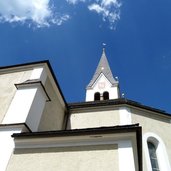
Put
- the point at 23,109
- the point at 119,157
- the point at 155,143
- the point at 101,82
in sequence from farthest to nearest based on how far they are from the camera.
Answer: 1. the point at 101,82
2. the point at 155,143
3. the point at 23,109
4. the point at 119,157

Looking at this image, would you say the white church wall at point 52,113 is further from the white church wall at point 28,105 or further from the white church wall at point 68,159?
the white church wall at point 68,159

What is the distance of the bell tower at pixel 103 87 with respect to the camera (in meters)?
26.3

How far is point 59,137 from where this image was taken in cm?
606

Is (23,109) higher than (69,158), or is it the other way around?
(23,109)

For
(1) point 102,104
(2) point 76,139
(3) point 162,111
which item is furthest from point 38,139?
(3) point 162,111

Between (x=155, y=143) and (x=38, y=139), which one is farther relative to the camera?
(x=155, y=143)

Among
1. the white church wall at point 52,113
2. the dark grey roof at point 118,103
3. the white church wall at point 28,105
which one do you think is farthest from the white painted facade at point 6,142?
the dark grey roof at point 118,103

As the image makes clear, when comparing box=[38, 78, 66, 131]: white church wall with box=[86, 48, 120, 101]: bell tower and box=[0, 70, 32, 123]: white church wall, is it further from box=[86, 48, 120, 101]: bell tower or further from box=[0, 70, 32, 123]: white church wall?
box=[86, 48, 120, 101]: bell tower

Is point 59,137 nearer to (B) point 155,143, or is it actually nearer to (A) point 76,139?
(A) point 76,139

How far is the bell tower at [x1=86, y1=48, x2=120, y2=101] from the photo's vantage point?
26.3 meters

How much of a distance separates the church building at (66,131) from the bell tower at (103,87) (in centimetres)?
1378

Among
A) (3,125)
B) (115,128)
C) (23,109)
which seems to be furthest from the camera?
(23,109)

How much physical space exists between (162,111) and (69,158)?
824 cm

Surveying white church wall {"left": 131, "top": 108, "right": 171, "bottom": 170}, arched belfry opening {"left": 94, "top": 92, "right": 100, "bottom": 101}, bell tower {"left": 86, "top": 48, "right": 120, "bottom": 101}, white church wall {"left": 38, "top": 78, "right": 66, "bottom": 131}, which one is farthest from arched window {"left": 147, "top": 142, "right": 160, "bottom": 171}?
arched belfry opening {"left": 94, "top": 92, "right": 100, "bottom": 101}
